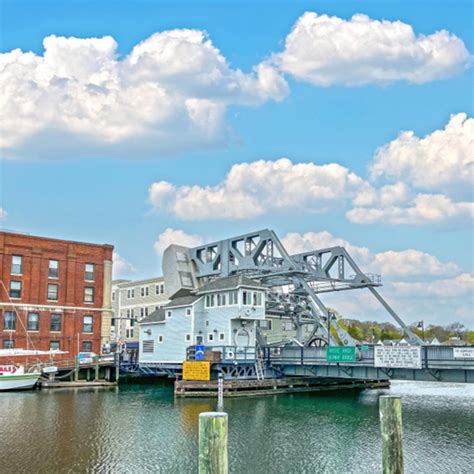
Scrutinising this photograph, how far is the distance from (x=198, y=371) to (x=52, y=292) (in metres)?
22.1

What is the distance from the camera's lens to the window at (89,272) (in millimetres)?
64438

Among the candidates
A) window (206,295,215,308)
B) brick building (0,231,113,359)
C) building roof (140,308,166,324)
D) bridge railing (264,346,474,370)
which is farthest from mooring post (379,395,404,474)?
brick building (0,231,113,359)

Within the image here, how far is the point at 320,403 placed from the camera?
4300cm

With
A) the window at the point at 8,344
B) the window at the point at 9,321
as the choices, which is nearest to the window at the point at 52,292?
the window at the point at 9,321

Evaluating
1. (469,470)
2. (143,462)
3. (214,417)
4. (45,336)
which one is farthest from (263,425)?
(45,336)

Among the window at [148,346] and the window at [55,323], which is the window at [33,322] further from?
the window at [148,346]

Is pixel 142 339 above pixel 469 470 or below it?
above

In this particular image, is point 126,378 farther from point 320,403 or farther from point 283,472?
point 283,472

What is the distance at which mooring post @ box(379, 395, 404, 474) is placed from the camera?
15.3 meters

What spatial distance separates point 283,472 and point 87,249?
46731 mm

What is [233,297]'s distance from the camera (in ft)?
172

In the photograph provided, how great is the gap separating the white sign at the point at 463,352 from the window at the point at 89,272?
40.3 m

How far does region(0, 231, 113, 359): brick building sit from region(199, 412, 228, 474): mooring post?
50.3 metres

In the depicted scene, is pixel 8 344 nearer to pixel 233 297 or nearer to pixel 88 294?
pixel 88 294
